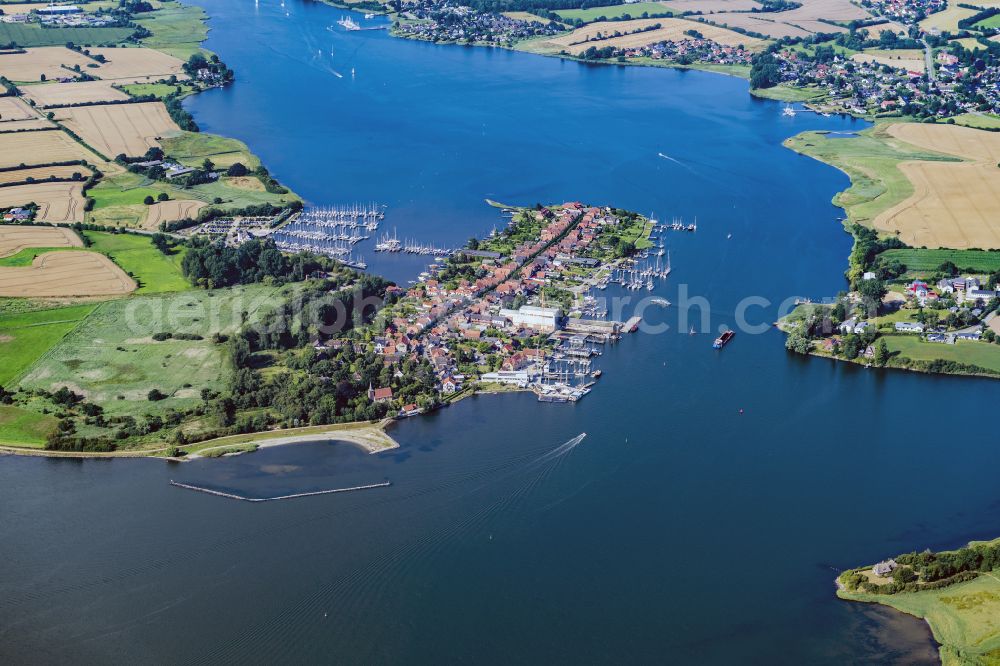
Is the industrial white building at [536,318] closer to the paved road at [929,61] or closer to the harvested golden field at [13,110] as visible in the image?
the harvested golden field at [13,110]

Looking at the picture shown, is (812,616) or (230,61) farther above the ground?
(230,61)

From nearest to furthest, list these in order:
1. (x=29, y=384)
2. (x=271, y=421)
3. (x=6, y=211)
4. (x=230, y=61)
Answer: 1. (x=271, y=421)
2. (x=29, y=384)
3. (x=6, y=211)
4. (x=230, y=61)

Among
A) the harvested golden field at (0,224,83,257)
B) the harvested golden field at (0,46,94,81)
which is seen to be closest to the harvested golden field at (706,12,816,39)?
the harvested golden field at (0,46,94,81)

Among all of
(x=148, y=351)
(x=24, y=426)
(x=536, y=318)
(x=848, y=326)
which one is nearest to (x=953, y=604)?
(x=848, y=326)

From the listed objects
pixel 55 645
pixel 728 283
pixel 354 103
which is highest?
pixel 354 103

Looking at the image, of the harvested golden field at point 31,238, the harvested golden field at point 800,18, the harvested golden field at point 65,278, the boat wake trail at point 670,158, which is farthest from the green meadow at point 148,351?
the harvested golden field at point 800,18

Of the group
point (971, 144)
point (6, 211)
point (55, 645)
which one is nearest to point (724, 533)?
point (55, 645)

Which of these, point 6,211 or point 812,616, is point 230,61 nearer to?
point 6,211
